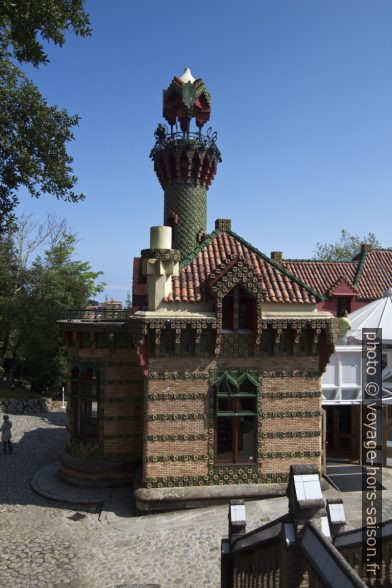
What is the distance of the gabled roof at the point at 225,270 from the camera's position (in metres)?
12.3

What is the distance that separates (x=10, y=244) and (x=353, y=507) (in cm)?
3231

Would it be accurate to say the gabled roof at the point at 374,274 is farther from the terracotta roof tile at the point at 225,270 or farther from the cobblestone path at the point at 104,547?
the cobblestone path at the point at 104,547

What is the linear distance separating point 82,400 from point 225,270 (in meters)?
7.53

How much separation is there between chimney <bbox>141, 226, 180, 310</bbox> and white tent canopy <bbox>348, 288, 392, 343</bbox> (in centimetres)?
759

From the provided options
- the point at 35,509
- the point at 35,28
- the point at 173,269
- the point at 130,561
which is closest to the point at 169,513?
the point at 130,561

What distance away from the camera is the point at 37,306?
31.3 meters

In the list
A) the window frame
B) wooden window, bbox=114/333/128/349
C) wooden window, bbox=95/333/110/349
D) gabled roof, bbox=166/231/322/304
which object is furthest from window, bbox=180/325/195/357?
the window frame

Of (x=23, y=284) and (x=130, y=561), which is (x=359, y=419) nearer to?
(x=130, y=561)

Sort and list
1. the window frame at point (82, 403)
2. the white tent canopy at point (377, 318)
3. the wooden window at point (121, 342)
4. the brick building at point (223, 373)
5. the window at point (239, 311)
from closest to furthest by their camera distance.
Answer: the brick building at point (223, 373) → the window at point (239, 311) → the wooden window at point (121, 342) → the window frame at point (82, 403) → the white tent canopy at point (377, 318)

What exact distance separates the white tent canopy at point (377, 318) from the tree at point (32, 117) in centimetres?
1117

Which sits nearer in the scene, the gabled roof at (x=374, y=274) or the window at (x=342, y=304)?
the window at (x=342, y=304)

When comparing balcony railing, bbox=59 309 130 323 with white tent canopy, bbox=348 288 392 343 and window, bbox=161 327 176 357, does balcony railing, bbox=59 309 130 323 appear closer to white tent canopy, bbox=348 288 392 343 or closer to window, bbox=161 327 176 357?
window, bbox=161 327 176 357

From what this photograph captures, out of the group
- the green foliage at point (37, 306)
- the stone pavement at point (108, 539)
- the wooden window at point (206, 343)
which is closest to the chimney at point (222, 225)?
the wooden window at point (206, 343)

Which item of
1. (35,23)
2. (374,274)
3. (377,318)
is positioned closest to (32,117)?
(35,23)
